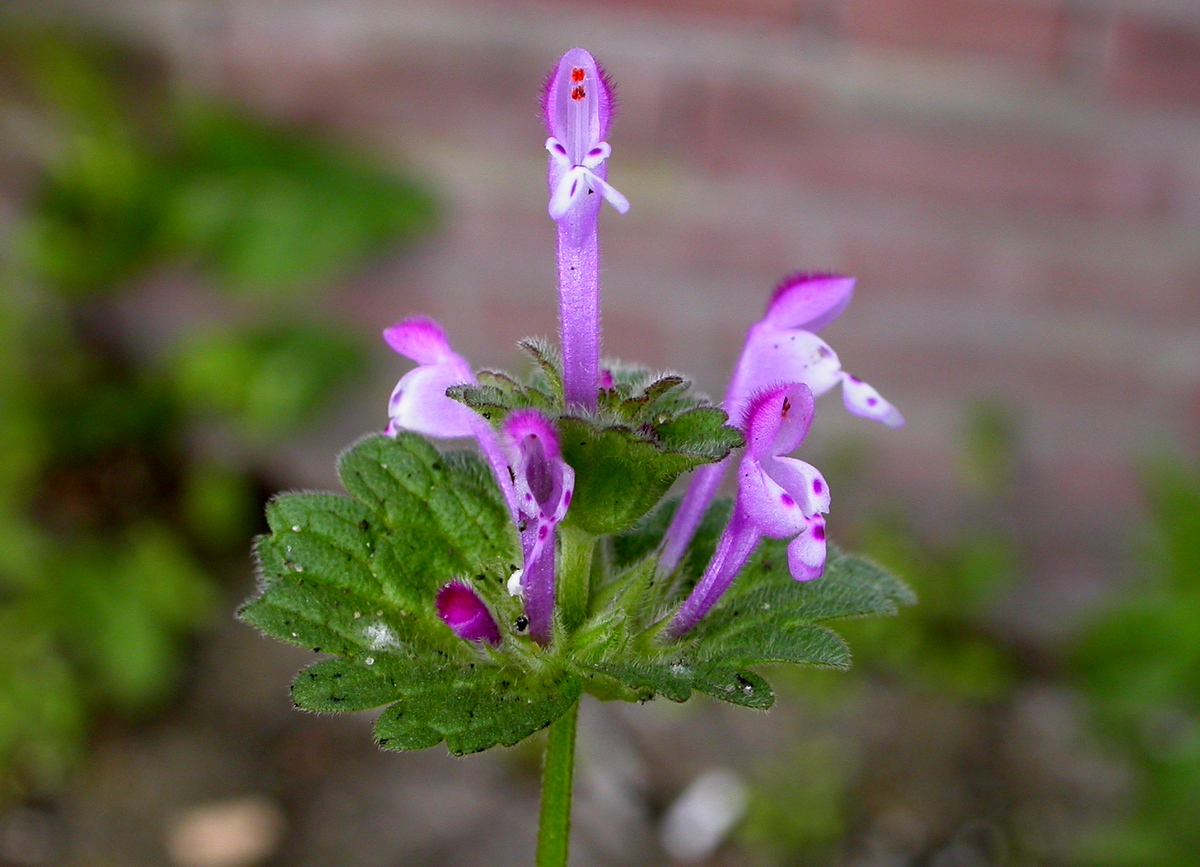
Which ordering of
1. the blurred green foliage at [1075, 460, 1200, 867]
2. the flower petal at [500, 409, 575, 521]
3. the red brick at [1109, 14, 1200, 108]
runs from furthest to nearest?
1. the red brick at [1109, 14, 1200, 108]
2. the blurred green foliage at [1075, 460, 1200, 867]
3. the flower petal at [500, 409, 575, 521]

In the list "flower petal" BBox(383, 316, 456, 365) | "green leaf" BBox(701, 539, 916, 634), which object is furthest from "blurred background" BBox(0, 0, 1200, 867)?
"flower petal" BBox(383, 316, 456, 365)

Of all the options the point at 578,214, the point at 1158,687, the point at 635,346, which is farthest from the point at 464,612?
the point at 635,346

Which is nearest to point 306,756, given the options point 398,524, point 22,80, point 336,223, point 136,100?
point 336,223

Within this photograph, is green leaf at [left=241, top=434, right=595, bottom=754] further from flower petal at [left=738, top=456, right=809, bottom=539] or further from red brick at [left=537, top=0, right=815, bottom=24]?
red brick at [left=537, top=0, right=815, bottom=24]

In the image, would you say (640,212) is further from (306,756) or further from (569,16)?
(306,756)

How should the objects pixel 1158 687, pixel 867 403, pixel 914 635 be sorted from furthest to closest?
pixel 914 635 < pixel 1158 687 < pixel 867 403

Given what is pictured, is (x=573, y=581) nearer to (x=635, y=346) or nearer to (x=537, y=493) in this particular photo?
(x=537, y=493)

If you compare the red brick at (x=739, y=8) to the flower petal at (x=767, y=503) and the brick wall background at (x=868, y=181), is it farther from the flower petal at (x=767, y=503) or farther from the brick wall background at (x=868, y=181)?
the flower petal at (x=767, y=503)
